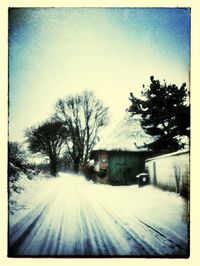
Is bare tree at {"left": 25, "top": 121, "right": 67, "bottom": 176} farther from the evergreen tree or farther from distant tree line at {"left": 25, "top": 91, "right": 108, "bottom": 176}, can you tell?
the evergreen tree

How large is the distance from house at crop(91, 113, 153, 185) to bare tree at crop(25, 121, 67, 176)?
2.10 ft

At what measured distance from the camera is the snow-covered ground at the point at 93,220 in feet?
17.7

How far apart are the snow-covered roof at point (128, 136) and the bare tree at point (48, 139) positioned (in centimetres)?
67

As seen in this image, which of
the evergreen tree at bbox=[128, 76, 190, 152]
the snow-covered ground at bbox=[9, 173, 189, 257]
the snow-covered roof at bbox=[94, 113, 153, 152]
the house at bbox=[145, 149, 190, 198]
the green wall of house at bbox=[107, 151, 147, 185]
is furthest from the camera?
the snow-covered roof at bbox=[94, 113, 153, 152]

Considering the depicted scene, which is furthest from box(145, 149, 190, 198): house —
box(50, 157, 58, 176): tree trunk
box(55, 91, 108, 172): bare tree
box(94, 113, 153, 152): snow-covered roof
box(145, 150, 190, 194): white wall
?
box(50, 157, 58, 176): tree trunk

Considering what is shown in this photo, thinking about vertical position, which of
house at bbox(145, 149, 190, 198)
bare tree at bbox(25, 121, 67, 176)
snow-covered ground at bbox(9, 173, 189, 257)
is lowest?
snow-covered ground at bbox(9, 173, 189, 257)

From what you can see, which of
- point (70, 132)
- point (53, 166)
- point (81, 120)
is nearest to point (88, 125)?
point (81, 120)

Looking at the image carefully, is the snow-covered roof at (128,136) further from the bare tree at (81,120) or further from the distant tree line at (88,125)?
the bare tree at (81,120)

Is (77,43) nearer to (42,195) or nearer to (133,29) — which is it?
(133,29)

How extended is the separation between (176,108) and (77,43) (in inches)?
82.7

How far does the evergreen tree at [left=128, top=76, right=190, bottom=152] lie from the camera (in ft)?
19.3

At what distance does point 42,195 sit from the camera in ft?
19.6

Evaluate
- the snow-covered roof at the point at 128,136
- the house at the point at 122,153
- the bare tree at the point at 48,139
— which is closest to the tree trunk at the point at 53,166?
the bare tree at the point at 48,139

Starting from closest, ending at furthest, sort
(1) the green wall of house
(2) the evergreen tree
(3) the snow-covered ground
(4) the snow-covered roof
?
(3) the snow-covered ground → (2) the evergreen tree → (1) the green wall of house → (4) the snow-covered roof
